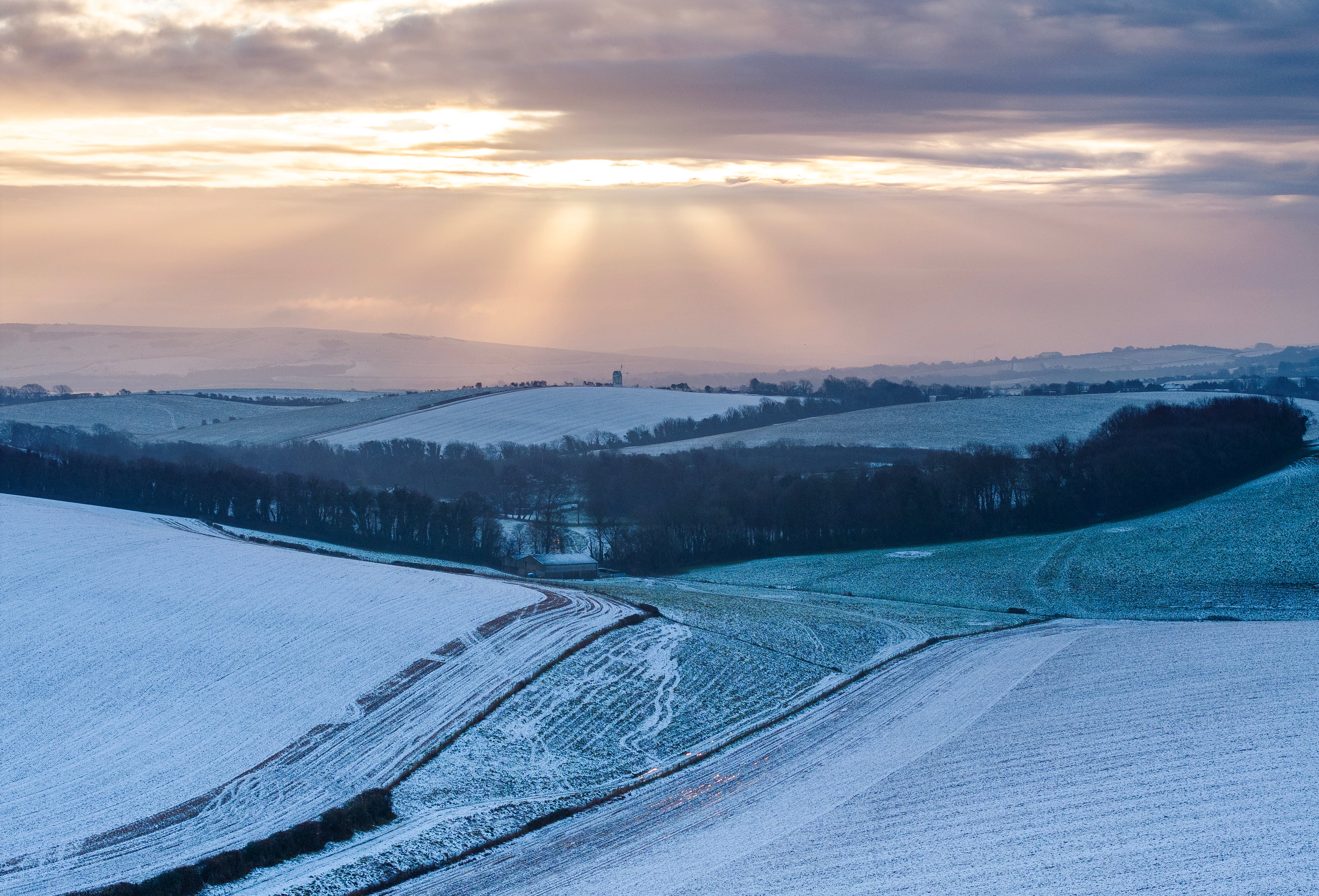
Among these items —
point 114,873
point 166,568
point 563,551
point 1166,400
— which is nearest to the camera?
point 114,873

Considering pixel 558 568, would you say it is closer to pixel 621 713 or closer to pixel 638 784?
pixel 621 713

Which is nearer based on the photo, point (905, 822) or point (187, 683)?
point (905, 822)

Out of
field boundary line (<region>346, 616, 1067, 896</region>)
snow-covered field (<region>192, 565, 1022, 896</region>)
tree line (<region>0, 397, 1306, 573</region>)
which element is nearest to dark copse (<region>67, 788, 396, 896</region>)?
snow-covered field (<region>192, 565, 1022, 896</region>)

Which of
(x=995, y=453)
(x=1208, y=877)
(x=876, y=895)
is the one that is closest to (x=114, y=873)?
(x=876, y=895)

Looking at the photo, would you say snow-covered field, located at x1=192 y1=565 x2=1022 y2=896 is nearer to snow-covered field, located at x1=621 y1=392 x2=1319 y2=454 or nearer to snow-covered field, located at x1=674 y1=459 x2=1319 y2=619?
snow-covered field, located at x1=674 y1=459 x2=1319 y2=619

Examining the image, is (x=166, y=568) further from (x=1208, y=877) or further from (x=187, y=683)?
(x=1208, y=877)

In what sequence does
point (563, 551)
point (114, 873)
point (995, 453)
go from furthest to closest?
point (995, 453) < point (563, 551) < point (114, 873)

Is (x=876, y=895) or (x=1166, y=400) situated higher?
(x=1166, y=400)
